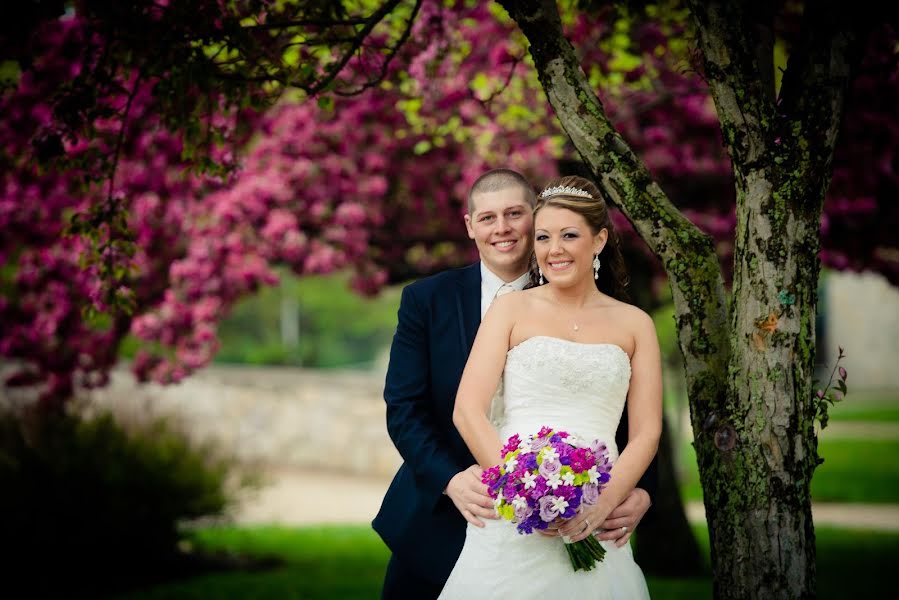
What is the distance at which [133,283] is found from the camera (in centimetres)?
775

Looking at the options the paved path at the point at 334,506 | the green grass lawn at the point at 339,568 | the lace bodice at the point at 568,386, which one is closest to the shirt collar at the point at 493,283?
the lace bodice at the point at 568,386

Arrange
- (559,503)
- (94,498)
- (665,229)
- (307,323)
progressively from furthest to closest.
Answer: (307,323), (94,498), (665,229), (559,503)

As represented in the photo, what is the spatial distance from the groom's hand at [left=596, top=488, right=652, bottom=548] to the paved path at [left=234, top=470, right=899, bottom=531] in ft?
20.5

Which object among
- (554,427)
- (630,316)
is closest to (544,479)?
(554,427)

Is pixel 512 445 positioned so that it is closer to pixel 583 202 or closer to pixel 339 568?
pixel 583 202

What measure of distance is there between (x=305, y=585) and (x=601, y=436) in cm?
521

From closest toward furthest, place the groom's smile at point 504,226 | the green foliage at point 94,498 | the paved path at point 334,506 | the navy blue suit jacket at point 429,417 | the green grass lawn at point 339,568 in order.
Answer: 1. the navy blue suit jacket at point 429,417
2. the groom's smile at point 504,226
3. the green grass lawn at point 339,568
4. the green foliage at point 94,498
5. the paved path at point 334,506

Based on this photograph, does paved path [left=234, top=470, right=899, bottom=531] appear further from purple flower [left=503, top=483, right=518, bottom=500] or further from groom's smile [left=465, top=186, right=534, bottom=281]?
purple flower [left=503, top=483, right=518, bottom=500]

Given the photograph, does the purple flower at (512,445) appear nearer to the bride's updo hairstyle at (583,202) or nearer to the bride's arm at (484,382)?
the bride's arm at (484,382)

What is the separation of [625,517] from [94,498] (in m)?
6.05

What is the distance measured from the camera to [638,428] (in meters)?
3.32

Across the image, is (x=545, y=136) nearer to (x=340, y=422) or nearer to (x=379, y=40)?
(x=379, y=40)

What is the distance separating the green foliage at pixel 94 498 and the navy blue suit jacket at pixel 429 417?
500 centimetres

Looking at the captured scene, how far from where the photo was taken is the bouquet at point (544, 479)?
2930 millimetres
